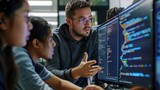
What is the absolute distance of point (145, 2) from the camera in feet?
3.53

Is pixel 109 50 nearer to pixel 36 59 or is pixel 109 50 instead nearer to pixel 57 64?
pixel 36 59

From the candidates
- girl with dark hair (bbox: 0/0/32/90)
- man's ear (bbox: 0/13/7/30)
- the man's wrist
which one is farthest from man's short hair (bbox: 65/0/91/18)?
man's ear (bbox: 0/13/7/30)

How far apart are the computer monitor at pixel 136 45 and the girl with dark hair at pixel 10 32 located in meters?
0.41

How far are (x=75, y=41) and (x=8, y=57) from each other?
1.06 metres

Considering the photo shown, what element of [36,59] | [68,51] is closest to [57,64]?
[68,51]

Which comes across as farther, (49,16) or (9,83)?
(49,16)

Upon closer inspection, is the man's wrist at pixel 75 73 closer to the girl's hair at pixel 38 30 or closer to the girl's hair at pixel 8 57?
the girl's hair at pixel 38 30

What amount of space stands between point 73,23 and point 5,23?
1.19 m

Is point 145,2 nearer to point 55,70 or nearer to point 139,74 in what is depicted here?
point 139,74

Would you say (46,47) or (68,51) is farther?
(68,51)

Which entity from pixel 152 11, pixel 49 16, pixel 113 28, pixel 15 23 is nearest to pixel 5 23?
pixel 15 23

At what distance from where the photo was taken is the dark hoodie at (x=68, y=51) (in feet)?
6.80

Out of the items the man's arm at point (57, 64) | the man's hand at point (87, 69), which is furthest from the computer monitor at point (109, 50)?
the man's arm at point (57, 64)

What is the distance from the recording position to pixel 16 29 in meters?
1.07
